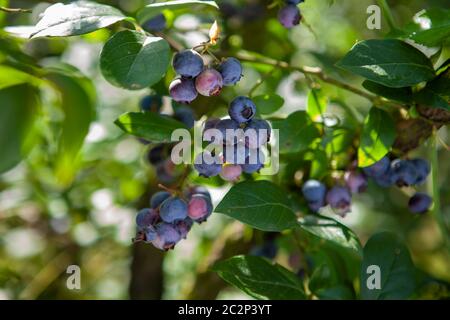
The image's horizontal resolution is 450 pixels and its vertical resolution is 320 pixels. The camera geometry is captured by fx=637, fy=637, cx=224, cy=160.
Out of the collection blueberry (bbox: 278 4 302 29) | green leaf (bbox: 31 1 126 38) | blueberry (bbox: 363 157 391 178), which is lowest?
blueberry (bbox: 363 157 391 178)

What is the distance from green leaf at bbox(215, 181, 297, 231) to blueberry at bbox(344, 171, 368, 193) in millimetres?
180

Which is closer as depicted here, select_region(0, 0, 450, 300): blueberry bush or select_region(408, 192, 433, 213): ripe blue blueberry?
select_region(0, 0, 450, 300): blueberry bush

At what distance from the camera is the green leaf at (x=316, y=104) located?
1078 mm

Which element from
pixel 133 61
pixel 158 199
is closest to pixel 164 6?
pixel 133 61

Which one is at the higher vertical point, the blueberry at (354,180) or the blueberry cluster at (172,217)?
the blueberry at (354,180)

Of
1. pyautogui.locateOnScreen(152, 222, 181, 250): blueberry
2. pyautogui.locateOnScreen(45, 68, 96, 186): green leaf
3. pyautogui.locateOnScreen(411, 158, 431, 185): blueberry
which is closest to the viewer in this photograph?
pyautogui.locateOnScreen(152, 222, 181, 250): blueberry

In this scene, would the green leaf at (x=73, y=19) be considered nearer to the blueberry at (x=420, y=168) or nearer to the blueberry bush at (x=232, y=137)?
the blueberry bush at (x=232, y=137)

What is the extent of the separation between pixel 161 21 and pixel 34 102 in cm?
26

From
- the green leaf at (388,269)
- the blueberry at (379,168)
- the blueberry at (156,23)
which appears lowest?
the green leaf at (388,269)

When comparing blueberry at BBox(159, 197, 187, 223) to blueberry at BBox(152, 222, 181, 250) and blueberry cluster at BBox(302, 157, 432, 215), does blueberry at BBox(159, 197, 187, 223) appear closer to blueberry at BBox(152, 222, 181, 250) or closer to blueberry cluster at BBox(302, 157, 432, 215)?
blueberry at BBox(152, 222, 181, 250)

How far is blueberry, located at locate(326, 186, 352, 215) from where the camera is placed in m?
1.08

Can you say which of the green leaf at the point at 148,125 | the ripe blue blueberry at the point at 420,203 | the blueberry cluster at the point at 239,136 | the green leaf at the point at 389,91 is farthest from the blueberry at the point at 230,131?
the ripe blue blueberry at the point at 420,203

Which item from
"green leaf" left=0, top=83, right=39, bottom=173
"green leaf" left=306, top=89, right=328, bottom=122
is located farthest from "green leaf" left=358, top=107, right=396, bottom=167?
"green leaf" left=0, top=83, right=39, bottom=173

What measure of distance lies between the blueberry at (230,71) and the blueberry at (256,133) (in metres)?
0.06
